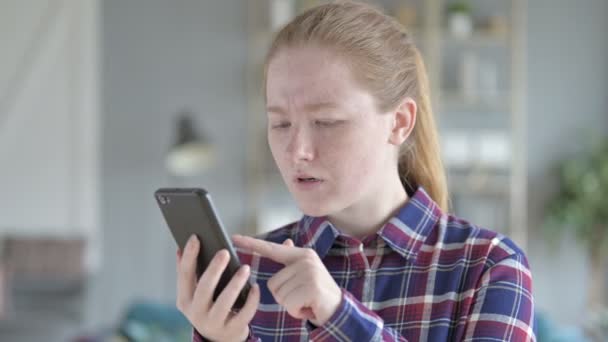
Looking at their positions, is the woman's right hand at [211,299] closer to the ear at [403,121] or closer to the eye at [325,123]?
the eye at [325,123]

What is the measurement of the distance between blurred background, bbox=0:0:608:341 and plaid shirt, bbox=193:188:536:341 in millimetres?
4648

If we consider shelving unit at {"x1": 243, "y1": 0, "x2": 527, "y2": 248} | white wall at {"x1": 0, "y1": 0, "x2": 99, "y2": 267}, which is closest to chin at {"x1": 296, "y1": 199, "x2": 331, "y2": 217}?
shelving unit at {"x1": 243, "y1": 0, "x2": 527, "y2": 248}

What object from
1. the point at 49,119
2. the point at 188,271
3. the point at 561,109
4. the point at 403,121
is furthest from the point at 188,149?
the point at 188,271

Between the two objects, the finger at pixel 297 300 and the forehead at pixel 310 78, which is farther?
the forehead at pixel 310 78

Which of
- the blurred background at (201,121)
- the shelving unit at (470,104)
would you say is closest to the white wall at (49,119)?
the blurred background at (201,121)

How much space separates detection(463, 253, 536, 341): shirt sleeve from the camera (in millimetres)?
1084

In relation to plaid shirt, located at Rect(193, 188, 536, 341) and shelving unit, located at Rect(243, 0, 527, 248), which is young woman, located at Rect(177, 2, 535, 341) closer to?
plaid shirt, located at Rect(193, 188, 536, 341)

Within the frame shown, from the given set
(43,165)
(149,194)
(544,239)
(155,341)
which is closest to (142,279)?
(149,194)

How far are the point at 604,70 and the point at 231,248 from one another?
5390mm

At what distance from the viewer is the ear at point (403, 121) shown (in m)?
1.22

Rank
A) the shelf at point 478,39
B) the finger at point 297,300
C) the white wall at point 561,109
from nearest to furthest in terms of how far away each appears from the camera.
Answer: the finger at point 297,300, the shelf at point 478,39, the white wall at point 561,109

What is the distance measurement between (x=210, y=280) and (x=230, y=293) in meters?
0.03

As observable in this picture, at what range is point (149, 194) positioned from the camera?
5930 mm

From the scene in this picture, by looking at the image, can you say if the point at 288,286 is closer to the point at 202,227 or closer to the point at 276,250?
the point at 276,250
